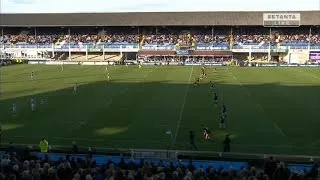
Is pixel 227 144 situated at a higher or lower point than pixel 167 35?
lower

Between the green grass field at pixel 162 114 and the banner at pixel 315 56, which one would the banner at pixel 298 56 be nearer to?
the banner at pixel 315 56

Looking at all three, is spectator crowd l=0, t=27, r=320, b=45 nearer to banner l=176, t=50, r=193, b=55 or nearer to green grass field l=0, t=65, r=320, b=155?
banner l=176, t=50, r=193, b=55

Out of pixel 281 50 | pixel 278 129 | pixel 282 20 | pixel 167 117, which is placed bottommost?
pixel 278 129

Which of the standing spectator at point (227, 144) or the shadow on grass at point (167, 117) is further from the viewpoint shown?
the shadow on grass at point (167, 117)

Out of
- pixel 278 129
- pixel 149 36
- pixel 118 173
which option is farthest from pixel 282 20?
pixel 118 173

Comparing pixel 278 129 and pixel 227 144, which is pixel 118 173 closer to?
pixel 227 144

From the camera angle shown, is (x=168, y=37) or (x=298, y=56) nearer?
(x=298, y=56)

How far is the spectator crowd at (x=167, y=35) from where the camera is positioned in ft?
326

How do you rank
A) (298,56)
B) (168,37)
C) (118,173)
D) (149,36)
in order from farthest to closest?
1. (149,36)
2. (168,37)
3. (298,56)
4. (118,173)

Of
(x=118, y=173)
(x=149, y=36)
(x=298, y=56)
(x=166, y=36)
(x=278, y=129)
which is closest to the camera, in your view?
(x=118, y=173)

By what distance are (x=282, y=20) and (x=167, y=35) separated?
24.0 m

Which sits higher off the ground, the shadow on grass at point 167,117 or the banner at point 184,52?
the banner at point 184,52

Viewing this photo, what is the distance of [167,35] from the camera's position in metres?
105

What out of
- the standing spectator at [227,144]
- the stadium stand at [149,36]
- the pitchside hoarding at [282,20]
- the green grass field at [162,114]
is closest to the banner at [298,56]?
the stadium stand at [149,36]
